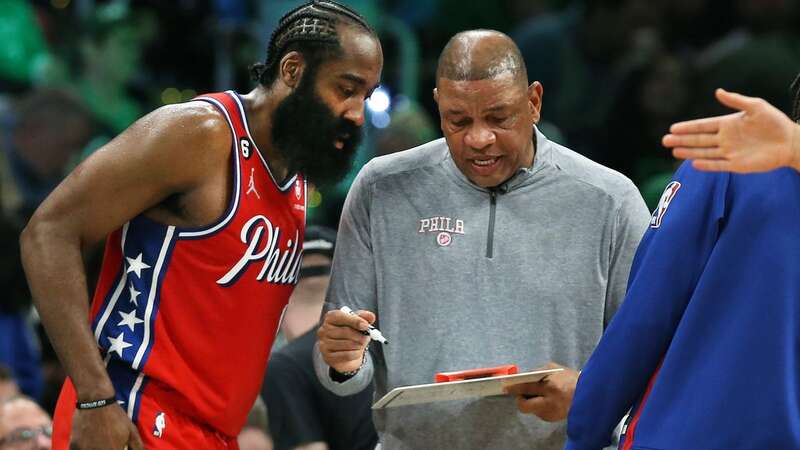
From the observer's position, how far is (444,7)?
1001 centimetres

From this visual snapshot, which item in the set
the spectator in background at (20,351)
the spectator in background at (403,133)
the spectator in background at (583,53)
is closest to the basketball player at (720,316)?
the spectator in background at (403,133)

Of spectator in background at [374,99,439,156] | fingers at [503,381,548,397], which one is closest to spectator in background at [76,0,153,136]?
spectator in background at [374,99,439,156]

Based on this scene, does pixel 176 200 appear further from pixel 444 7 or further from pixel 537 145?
pixel 444 7

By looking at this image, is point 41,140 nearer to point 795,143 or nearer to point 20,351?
point 20,351

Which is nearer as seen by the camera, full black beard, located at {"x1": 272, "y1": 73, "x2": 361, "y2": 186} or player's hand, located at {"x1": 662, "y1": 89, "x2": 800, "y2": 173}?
player's hand, located at {"x1": 662, "y1": 89, "x2": 800, "y2": 173}

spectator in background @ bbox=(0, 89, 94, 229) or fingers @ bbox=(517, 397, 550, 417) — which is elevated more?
spectator in background @ bbox=(0, 89, 94, 229)

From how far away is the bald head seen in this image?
13.4 feet

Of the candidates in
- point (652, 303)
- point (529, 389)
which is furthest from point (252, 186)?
point (652, 303)

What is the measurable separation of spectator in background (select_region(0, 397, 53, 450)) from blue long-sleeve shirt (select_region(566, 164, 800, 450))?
9.65 feet

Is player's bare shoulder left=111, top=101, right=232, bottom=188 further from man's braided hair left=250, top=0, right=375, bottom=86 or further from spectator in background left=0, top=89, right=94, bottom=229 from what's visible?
spectator in background left=0, top=89, right=94, bottom=229

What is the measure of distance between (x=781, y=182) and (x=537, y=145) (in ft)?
4.61

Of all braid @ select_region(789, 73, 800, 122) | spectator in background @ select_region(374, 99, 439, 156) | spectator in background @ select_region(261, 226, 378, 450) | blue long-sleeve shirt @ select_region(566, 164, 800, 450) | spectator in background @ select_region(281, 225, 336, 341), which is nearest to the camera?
blue long-sleeve shirt @ select_region(566, 164, 800, 450)

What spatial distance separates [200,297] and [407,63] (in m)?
5.56

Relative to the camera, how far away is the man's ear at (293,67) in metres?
4.18
